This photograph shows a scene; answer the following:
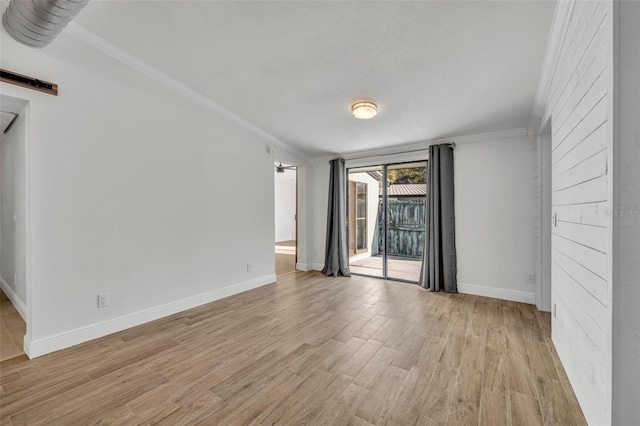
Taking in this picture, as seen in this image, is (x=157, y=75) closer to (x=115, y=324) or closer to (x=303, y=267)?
(x=115, y=324)

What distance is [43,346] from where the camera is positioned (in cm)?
225

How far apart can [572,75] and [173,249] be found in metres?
3.98

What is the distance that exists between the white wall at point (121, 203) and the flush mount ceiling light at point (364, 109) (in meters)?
1.88

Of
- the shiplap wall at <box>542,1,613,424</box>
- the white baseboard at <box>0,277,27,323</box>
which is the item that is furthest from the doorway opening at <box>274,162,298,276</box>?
the shiplap wall at <box>542,1,613,424</box>

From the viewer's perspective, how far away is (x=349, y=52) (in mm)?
2373

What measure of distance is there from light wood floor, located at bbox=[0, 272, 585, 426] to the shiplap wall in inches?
14.8

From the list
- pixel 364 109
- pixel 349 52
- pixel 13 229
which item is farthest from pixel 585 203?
pixel 13 229

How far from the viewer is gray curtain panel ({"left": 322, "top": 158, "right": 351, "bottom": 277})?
16.8 feet

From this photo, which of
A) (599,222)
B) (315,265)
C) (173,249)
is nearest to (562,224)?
(599,222)

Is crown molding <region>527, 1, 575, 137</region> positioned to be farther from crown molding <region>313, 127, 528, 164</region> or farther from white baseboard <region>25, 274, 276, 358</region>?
white baseboard <region>25, 274, 276, 358</region>

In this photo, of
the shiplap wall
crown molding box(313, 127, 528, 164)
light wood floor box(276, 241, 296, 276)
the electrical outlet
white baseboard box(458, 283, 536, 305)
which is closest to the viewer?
the shiplap wall

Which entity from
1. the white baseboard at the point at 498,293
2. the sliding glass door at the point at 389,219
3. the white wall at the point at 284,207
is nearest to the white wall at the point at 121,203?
the sliding glass door at the point at 389,219

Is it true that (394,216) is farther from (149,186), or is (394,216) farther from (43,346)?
(43,346)

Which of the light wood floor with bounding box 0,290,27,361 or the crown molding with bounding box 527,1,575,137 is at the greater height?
the crown molding with bounding box 527,1,575,137
